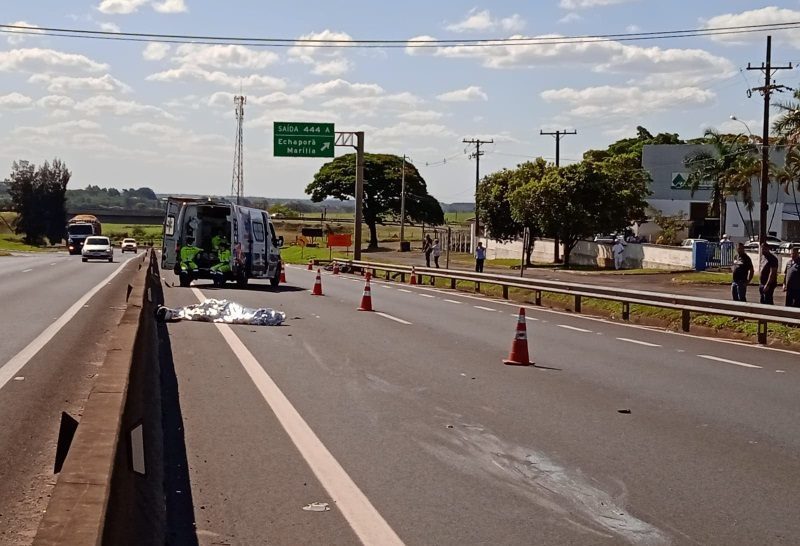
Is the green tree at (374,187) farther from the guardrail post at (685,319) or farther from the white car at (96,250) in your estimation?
the guardrail post at (685,319)

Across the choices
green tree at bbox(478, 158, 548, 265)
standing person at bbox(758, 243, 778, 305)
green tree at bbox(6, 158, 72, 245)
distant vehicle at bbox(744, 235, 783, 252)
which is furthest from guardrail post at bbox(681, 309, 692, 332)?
green tree at bbox(6, 158, 72, 245)

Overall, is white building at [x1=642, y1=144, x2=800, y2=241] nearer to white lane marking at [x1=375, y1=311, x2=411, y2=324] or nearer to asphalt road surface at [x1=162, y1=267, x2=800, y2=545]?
white lane marking at [x1=375, y1=311, x2=411, y2=324]

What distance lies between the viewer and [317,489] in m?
7.20

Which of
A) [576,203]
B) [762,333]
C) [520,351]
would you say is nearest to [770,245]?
[576,203]

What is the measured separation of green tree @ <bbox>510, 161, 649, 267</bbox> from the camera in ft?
195

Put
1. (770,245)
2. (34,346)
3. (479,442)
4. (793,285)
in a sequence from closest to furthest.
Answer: (479,442)
(34,346)
(793,285)
(770,245)

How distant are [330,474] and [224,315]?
42.0ft

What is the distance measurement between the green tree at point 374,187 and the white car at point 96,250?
3215 centimetres

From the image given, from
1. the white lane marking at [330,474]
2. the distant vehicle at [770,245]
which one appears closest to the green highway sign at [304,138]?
the distant vehicle at [770,245]

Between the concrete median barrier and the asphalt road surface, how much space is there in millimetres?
282

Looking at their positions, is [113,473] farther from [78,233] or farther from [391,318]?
[78,233]

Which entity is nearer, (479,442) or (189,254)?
(479,442)

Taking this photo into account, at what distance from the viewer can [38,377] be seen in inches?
489

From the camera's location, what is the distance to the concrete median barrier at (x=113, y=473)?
14.2ft
